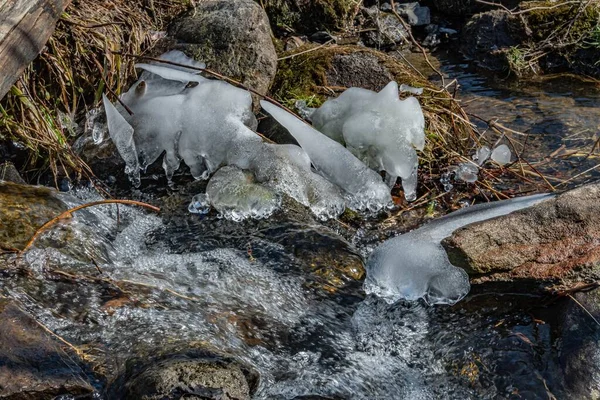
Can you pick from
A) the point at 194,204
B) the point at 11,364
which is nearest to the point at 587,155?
the point at 194,204

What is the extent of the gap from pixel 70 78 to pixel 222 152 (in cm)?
116

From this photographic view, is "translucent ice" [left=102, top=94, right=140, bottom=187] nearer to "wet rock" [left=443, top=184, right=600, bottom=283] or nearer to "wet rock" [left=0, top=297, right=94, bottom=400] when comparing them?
"wet rock" [left=0, top=297, right=94, bottom=400]

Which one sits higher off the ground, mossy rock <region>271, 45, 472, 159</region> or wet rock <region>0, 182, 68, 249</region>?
wet rock <region>0, 182, 68, 249</region>

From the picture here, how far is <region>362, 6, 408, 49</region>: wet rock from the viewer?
7.11 meters

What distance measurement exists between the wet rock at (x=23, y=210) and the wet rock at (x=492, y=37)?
4.66 meters

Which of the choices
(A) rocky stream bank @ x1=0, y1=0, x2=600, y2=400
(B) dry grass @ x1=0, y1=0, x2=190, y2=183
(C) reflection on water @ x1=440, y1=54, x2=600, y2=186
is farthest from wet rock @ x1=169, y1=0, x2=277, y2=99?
(C) reflection on water @ x1=440, y1=54, x2=600, y2=186

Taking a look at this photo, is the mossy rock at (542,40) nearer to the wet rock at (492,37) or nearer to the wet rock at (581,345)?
the wet rock at (492,37)

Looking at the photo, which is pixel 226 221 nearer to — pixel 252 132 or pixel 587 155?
pixel 252 132

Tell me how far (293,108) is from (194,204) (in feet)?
3.59

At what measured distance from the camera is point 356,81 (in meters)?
5.11

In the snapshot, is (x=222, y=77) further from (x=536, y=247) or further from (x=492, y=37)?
(x=492, y=37)

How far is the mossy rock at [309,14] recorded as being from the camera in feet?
22.2

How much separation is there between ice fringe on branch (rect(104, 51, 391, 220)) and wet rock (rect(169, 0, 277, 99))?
0.25 metres

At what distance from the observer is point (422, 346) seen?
332 centimetres
